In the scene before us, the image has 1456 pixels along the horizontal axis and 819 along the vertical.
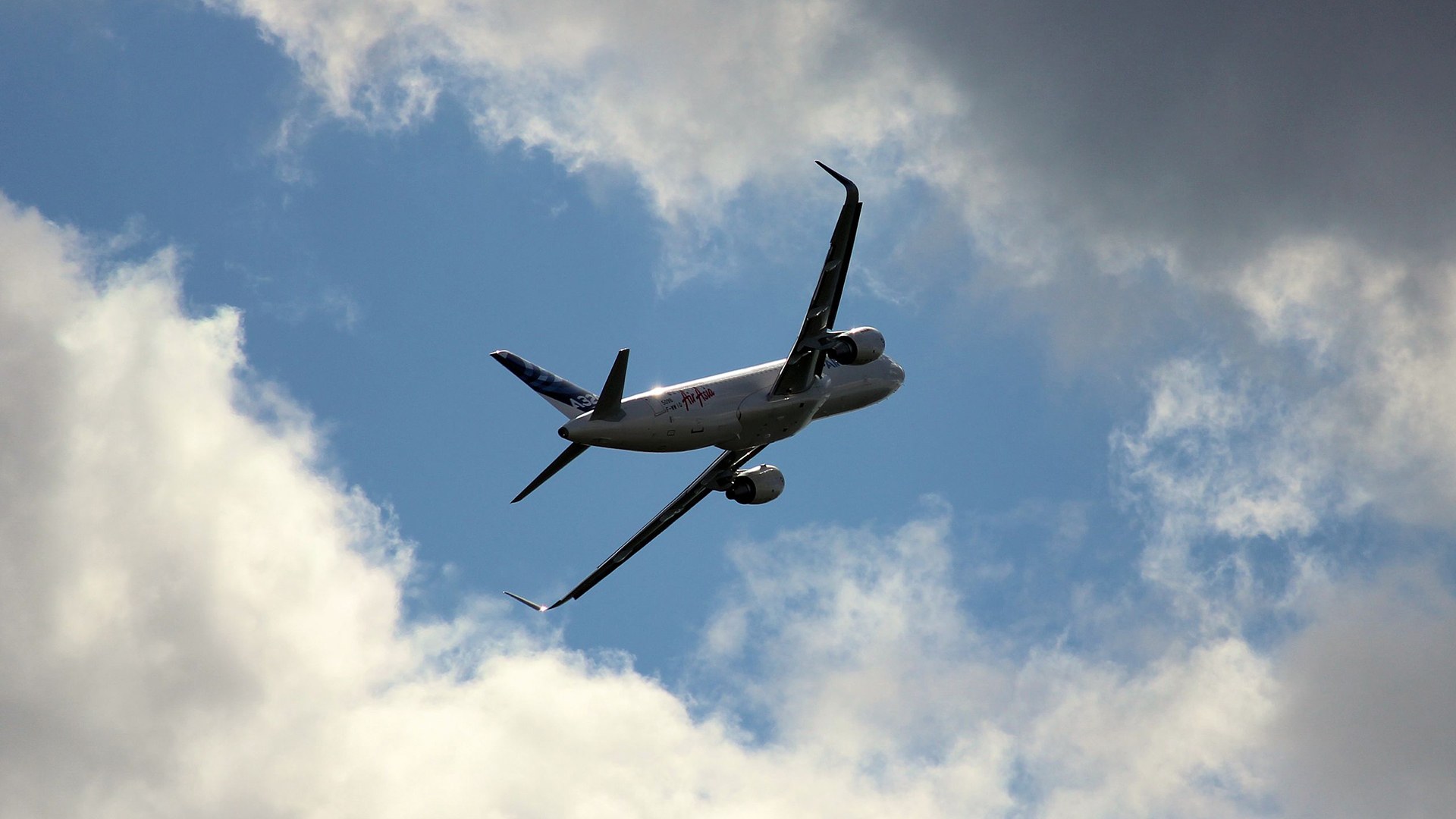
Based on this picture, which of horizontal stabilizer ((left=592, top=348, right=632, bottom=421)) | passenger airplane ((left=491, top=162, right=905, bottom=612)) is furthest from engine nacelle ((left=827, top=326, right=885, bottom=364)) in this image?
horizontal stabilizer ((left=592, top=348, right=632, bottom=421))

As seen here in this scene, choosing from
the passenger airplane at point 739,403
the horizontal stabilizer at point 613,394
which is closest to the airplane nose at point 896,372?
the passenger airplane at point 739,403

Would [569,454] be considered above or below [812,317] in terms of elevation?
below

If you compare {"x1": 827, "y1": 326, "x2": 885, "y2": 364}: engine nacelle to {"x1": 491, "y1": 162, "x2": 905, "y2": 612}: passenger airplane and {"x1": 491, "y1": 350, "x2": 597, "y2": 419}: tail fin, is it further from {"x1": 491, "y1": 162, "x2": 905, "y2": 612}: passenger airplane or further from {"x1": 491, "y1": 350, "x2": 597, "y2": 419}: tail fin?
{"x1": 491, "y1": 350, "x2": 597, "y2": 419}: tail fin

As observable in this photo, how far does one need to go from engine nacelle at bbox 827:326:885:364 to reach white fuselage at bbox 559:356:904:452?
92cm

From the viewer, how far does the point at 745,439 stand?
73.7 meters

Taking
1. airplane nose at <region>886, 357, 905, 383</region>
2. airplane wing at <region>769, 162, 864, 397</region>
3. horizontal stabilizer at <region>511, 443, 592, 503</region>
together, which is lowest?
horizontal stabilizer at <region>511, 443, 592, 503</region>

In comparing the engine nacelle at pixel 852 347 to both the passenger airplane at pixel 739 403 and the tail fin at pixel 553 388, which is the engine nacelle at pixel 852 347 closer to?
the passenger airplane at pixel 739 403

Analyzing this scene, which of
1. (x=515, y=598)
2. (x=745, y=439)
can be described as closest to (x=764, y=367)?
(x=745, y=439)

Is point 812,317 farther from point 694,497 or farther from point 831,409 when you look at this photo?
point 694,497

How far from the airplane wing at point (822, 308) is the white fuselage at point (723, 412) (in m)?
0.75

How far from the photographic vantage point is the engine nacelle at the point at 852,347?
2798 inches

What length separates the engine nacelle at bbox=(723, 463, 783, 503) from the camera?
8012 cm

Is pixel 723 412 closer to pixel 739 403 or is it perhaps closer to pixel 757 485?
pixel 739 403

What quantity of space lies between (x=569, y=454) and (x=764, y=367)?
9.73m
